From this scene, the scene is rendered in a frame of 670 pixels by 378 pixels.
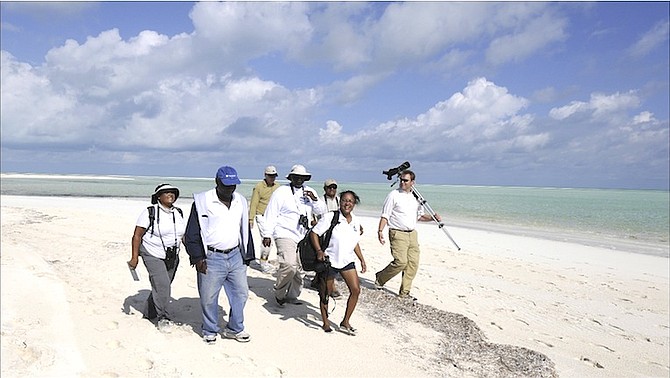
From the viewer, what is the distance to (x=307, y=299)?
697 centimetres

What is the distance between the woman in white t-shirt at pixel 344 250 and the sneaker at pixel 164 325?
1.80 metres

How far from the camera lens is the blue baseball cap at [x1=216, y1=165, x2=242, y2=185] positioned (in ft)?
15.4

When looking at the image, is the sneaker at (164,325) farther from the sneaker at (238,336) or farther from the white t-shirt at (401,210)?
the white t-shirt at (401,210)

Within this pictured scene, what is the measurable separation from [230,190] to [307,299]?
283 cm

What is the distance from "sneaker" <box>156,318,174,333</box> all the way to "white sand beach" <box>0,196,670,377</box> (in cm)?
7

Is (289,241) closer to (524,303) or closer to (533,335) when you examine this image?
(533,335)

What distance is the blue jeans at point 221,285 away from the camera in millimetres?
4867

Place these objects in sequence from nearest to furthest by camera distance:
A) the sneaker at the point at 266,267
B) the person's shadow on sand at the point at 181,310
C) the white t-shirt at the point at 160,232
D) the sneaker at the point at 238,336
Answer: the sneaker at the point at 238,336 → the white t-shirt at the point at 160,232 → the person's shadow on sand at the point at 181,310 → the sneaker at the point at 266,267

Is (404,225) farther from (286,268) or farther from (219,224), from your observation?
(219,224)

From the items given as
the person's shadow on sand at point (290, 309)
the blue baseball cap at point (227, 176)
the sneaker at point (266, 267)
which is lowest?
the person's shadow on sand at point (290, 309)

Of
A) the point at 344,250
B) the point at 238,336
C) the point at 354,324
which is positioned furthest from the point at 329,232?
the point at 238,336

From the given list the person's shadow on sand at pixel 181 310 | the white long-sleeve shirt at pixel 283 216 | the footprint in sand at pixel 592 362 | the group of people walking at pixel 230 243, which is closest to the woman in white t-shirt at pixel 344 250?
the group of people walking at pixel 230 243

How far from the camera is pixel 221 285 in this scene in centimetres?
497

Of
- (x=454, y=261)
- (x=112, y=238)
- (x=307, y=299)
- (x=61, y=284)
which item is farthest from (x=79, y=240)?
(x=454, y=261)
